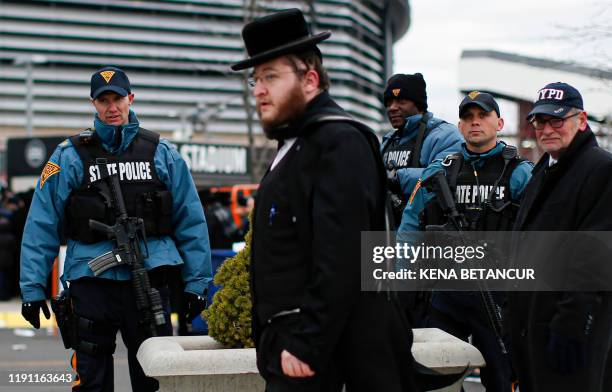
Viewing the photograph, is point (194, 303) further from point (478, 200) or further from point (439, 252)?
point (478, 200)

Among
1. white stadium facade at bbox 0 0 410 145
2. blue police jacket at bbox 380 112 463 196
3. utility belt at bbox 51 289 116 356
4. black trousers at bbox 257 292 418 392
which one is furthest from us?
white stadium facade at bbox 0 0 410 145

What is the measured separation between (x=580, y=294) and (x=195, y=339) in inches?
77.2

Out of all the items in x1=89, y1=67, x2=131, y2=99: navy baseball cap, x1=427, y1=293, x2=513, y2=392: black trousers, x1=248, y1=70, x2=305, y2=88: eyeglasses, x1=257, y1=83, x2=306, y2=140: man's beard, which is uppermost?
x1=89, y1=67, x2=131, y2=99: navy baseball cap

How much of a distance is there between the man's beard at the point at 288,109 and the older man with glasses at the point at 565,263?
4.68 feet

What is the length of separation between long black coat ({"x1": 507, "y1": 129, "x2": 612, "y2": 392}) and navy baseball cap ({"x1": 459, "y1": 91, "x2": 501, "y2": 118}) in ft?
4.24

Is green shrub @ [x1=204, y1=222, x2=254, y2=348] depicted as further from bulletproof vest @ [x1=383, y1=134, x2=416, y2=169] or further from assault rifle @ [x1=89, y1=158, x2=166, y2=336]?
bulletproof vest @ [x1=383, y1=134, x2=416, y2=169]

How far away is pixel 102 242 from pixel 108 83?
2.85 ft

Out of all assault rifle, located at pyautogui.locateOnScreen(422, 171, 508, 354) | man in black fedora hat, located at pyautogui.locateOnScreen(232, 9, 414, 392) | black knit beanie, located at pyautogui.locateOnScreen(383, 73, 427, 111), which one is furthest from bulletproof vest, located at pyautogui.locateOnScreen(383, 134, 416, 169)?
man in black fedora hat, located at pyautogui.locateOnScreen(232, 9, 414, 392)

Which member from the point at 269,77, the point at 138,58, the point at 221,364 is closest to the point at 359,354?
the point at 269,77

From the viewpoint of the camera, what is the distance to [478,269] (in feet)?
18.0

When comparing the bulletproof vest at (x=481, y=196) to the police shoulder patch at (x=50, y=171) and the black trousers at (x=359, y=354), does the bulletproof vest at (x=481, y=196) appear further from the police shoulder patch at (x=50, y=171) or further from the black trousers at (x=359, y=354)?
the black trousers at (x=359, y=354)

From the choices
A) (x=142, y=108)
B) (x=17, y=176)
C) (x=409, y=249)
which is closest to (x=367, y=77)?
(x=142, y=108)

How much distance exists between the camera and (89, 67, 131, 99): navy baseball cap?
531 cm

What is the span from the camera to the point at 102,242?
5219mm
